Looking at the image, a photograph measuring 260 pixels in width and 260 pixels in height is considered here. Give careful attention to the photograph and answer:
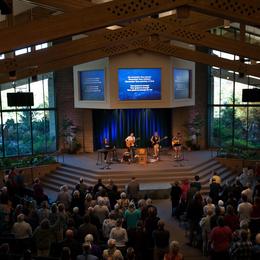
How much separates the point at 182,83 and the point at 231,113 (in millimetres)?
3330

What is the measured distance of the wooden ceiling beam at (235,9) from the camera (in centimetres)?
751

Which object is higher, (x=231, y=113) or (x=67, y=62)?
(x=67, y=62)

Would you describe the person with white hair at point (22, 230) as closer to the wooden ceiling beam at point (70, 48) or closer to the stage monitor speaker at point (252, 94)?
the wooden ceiling beam at point (70, 48)

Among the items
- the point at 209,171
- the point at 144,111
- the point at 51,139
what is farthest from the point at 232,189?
the point at 51,139

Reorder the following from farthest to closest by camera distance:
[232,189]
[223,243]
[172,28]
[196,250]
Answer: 1. [172,28]
2. [232,189]
3. [196,250]
4. [223,243]

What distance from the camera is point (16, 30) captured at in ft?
22.6

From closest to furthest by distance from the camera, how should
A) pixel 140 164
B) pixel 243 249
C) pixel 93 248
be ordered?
pixel 243 249 → pixel 93 248 → pixel 140 164

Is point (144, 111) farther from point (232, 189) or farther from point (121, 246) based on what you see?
point (121, 246)

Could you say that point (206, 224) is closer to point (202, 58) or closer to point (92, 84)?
point (202, 58)

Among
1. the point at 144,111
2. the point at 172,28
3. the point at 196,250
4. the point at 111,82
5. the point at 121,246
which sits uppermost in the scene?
the point at 172,28

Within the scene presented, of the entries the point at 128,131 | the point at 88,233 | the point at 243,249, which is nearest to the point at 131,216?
the point at 88,233

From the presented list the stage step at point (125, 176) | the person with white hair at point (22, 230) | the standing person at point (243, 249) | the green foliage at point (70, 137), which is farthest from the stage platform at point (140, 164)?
the standing person at point (243, 249)

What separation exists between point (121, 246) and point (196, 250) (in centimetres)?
249

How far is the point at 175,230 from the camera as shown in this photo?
10.9 metres
